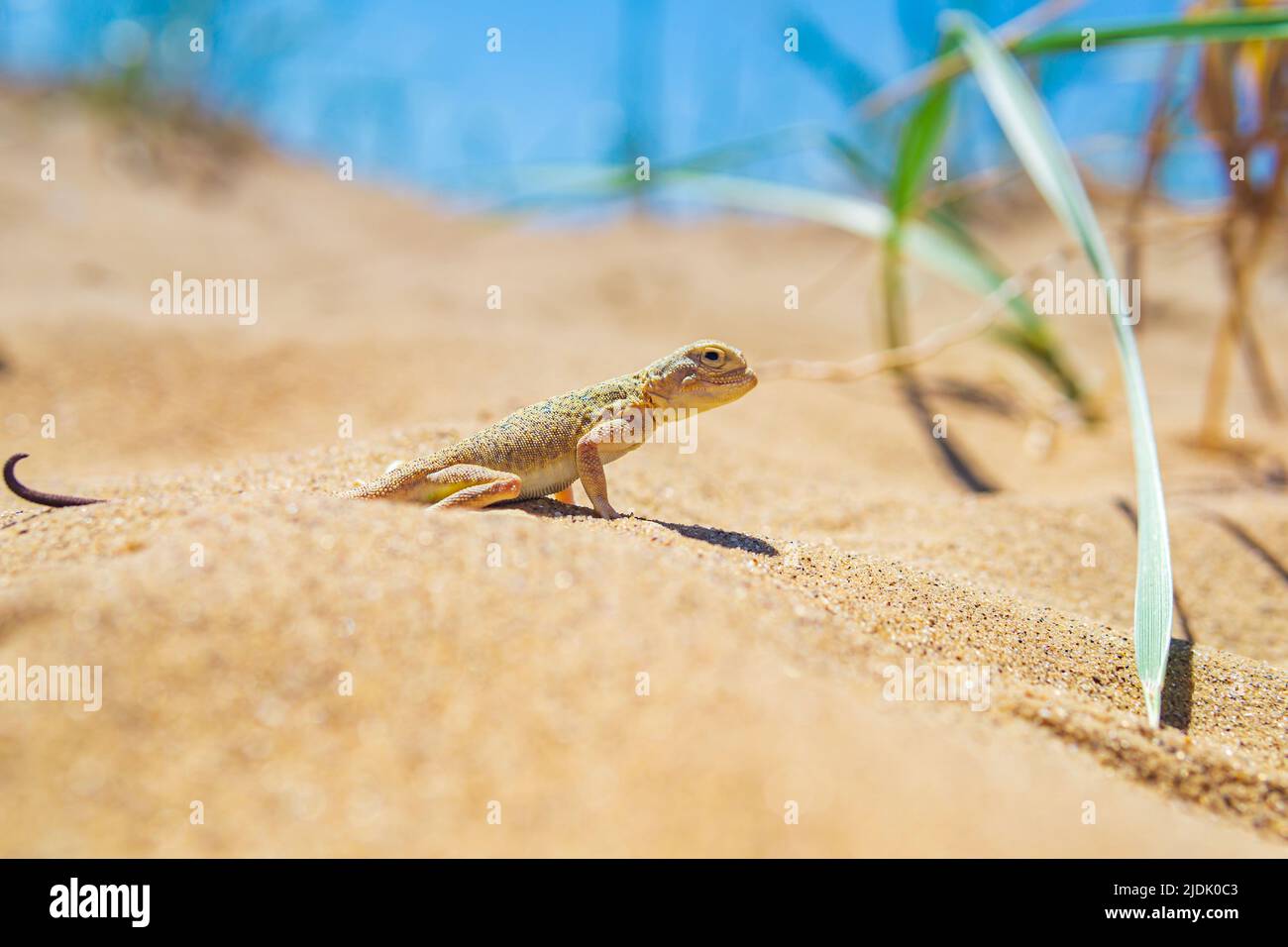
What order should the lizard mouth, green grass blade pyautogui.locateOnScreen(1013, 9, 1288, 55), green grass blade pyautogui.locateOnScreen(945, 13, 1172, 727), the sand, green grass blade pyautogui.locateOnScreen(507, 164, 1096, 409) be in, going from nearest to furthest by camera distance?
the sand → green grass blade pyautogui.locateOnScreen(945, 13, 1172, 727) → the lizard mouth → green grass blade pyautogui.locateOnScreen(1013, 9, 1288, 55) → green grass blade pyautogui.locateOnScreen(507, 164, 1096, 409)

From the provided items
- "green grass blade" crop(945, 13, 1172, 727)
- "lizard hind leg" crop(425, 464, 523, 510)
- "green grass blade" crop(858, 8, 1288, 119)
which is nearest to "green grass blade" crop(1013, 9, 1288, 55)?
"green grass blade" crop(858, 8, 1288, 119)

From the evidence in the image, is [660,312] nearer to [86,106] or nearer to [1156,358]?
[1156,358]

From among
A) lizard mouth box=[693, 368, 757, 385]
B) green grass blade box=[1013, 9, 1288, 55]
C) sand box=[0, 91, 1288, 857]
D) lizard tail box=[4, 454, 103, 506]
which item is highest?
green grass blade box=[1013, 9, 1288, 55]

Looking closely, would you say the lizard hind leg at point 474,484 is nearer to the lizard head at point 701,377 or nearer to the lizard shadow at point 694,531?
the lizard shadow at point 694,531

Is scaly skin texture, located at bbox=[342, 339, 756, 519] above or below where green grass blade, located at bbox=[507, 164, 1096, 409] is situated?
below

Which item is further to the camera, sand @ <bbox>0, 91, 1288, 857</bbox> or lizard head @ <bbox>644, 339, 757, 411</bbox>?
lizard head @ <bbox>644, 339, 757, 411</bbox>

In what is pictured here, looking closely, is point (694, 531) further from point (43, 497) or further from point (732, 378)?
point (43, 497)

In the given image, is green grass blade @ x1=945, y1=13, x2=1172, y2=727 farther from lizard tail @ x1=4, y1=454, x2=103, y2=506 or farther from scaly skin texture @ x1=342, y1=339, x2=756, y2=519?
lizard tail @ x1=4, y1=454, x2=103, y2=506

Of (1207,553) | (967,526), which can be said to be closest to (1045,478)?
(1207,553)
